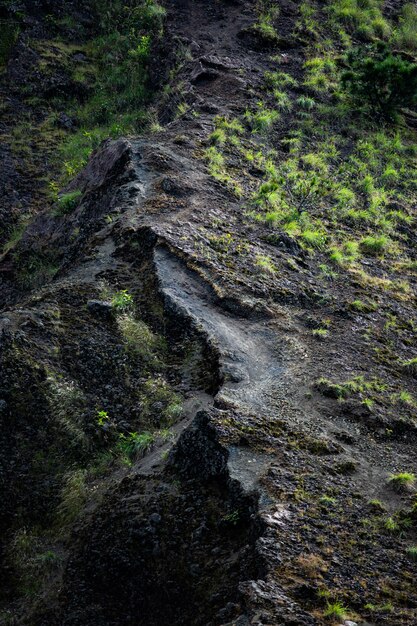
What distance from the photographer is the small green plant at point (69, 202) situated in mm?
13724

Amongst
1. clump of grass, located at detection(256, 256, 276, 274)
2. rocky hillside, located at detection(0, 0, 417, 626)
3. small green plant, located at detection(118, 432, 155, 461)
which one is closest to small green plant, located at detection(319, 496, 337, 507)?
rocky hillside, located at detection(0, 0, 417, 626)

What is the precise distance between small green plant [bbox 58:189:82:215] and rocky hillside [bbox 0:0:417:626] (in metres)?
0.05

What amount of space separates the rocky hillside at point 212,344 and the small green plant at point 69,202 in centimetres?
5

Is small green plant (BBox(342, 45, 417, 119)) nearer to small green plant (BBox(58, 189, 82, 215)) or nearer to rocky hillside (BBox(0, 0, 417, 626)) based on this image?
rocky hillside (BBox(0, 0, 417, 626))

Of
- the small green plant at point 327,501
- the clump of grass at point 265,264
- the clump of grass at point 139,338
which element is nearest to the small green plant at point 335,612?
the small green plant at point 327,501

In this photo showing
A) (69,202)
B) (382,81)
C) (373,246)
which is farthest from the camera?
(382,81)

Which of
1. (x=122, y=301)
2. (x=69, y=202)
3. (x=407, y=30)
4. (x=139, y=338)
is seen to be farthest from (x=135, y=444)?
(x=407, y=30)

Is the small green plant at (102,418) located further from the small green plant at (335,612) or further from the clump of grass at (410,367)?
the clump of grass at (410,367)

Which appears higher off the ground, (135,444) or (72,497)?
(135,444)

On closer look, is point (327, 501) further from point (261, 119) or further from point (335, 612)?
point (261, 119)

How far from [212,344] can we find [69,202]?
20.2 feet

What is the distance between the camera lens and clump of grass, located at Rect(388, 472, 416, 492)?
7340 mm

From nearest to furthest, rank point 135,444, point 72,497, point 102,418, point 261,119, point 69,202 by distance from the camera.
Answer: point 72,497 → point 135,444 → point 102,418 → point 69,202 → point 261,119

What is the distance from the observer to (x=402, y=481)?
739cm
